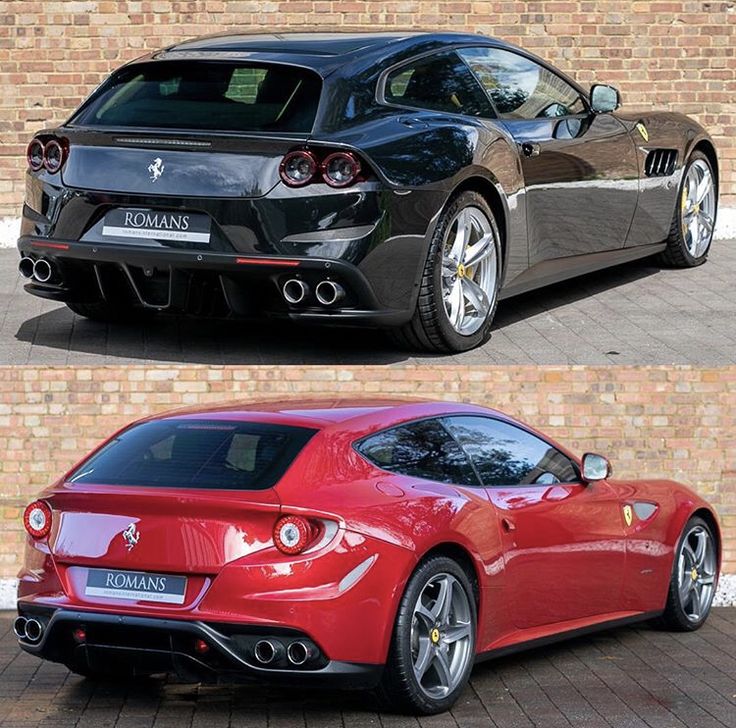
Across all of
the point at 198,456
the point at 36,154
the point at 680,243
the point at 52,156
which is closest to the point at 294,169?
the point at 52,156

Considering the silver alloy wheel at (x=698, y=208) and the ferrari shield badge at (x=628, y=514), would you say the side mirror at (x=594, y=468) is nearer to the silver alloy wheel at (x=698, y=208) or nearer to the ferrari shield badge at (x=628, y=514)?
the ferrari shield badge at (x=628, y=514)

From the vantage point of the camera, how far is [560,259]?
976cm

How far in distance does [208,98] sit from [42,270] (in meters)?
1.35

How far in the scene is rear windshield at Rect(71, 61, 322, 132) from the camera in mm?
7855

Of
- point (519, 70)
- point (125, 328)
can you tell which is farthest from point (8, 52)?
point (519, 70)

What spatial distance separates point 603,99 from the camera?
1032 cm

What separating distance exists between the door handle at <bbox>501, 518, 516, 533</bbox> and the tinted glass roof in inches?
118

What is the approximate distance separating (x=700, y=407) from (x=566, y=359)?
4.81 feet

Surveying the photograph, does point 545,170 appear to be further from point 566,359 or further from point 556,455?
point 556,455

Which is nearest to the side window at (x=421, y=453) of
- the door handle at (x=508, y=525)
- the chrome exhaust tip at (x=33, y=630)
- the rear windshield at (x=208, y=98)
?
the door handle at (x=508, y=525)

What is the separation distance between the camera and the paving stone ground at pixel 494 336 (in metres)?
9.11

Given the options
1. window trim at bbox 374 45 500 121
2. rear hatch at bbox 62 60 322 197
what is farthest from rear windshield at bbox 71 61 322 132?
window trim at bbox 374 45 500 121

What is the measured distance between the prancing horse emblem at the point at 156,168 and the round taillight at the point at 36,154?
32.1 inches

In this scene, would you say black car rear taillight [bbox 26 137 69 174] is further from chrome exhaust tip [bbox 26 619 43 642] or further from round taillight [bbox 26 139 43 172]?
chrome exhaust tip [bbox 26 619 43 642]
